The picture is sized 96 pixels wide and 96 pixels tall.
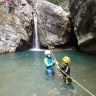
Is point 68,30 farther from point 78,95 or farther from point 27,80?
point 78,95

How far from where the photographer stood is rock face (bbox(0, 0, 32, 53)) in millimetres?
21125

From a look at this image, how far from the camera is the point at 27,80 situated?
11.5 meters

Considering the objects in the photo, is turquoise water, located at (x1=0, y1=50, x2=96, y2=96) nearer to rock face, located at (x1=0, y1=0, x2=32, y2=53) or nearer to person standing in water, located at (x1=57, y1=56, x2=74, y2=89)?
person standing in water, located at (x1=57, y1=56, x2=74, y2=89)

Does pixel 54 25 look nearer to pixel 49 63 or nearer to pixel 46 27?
pixel 46 27

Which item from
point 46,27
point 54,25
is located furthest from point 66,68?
point 46,27

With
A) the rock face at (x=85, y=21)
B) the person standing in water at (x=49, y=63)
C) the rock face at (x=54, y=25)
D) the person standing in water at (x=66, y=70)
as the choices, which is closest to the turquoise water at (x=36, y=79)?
the person standing in water at (x=66, y=70)

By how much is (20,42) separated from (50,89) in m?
12.4

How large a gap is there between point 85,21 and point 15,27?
304 inches

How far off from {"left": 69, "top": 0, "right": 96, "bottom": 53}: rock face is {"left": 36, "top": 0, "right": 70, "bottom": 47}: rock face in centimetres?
193

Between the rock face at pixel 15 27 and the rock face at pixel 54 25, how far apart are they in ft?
5.37

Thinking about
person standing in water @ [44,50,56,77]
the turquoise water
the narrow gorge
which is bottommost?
the turquoise water

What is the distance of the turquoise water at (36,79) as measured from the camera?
9.73 m

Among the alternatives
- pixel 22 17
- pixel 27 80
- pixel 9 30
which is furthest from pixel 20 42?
pixel 27 80

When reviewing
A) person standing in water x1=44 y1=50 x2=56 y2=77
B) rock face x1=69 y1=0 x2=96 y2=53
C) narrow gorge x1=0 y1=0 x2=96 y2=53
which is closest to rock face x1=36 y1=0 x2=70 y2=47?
narrow gorge x1=0 y1=0 x2=96 y2=53
